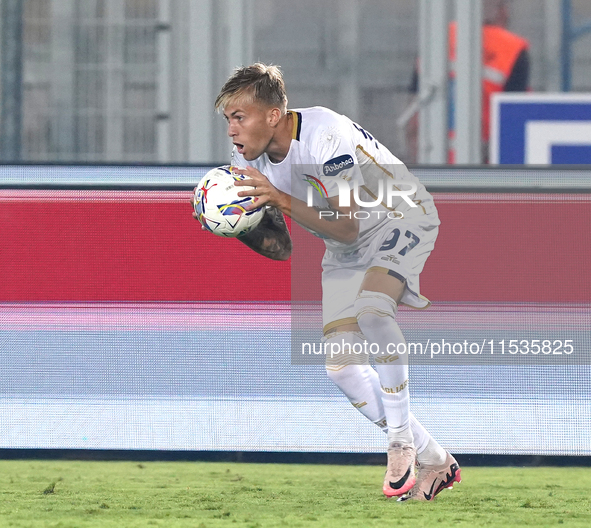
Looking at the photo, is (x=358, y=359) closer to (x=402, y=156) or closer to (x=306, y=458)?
(x=306, y=458)

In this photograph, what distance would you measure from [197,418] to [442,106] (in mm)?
3114

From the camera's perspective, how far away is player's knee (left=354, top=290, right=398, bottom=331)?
2865 mm

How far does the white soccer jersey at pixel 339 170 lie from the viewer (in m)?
2.82

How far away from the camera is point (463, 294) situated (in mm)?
3438

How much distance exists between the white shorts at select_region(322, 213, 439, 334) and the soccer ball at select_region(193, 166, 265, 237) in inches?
14.5

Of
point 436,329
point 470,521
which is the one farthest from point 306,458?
point 470,521

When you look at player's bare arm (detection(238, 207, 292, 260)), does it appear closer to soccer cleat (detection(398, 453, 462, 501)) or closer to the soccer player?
the soccer player

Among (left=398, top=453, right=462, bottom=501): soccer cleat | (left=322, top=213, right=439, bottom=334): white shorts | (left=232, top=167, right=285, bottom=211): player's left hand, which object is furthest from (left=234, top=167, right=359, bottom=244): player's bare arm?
(left=398, top=453, right=462, bottom=501): soccer cleat

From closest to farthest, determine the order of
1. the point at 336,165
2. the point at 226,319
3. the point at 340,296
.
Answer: the point at 336,165 < the point at 340,296 < the point at 226,319

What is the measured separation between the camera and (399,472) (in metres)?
2.82

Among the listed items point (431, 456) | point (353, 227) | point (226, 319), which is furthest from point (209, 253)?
point (431, 456)

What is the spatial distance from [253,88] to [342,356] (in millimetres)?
887

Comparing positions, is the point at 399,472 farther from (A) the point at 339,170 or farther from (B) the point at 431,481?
(A) the point at 339,170

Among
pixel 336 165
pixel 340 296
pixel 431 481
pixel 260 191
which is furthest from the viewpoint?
pixel 340 296
